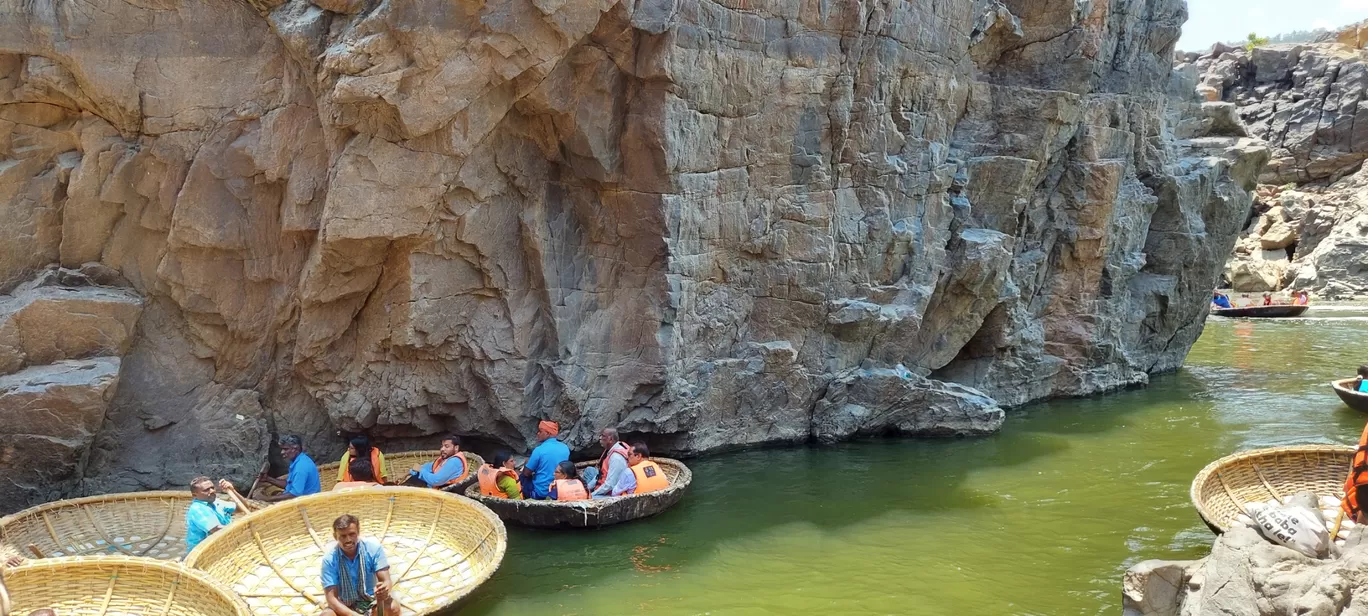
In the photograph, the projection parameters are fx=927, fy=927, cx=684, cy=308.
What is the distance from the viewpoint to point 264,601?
777 cm

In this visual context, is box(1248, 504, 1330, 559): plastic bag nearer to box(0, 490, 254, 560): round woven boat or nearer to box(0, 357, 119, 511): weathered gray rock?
box(0, 490, 254, 560): round woven boat

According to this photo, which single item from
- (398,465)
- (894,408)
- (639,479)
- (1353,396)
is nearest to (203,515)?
(398,465)

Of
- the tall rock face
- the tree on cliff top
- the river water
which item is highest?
the tree on cliff top

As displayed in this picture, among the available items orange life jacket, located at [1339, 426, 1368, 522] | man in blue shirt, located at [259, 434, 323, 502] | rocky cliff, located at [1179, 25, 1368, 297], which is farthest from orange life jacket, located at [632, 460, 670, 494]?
rocky cliff, located at [1179, 25, 1368, 297]

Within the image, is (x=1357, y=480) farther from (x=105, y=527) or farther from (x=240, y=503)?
(x=105, y=527)

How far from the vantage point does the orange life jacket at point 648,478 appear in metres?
10.1

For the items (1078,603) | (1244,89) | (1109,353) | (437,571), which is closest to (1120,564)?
(1078,603)

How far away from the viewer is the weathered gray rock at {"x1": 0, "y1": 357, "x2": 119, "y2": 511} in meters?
9.54

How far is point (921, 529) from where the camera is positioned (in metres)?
9.82

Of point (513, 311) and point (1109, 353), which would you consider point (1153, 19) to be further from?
point (513, 311)

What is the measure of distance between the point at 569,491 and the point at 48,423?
Answer: 547cm

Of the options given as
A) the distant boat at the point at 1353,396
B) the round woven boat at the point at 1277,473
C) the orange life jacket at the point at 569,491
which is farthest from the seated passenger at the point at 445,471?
the distant boat at the point at 1353,396

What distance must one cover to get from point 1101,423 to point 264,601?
12681mm

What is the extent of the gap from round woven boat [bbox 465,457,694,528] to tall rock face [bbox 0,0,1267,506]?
240 centimetres
